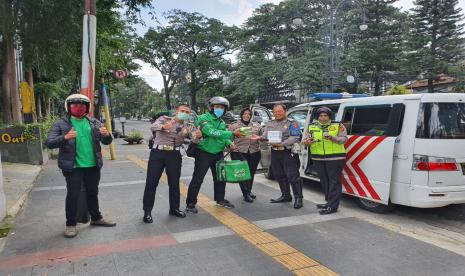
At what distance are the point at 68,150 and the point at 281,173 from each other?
11.2 feet

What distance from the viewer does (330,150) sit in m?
5.93

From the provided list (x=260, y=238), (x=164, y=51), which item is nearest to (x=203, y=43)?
(x=164, y=51)

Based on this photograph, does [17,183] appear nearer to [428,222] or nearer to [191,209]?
[191,209]

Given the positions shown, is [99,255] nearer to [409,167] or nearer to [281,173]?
[281,173]

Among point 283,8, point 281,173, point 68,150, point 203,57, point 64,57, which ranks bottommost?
point 281,173

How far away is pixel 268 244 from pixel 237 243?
37 centimetres

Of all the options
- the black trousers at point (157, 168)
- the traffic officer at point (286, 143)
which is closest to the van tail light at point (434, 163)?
the traffic officer at point (286, 143)

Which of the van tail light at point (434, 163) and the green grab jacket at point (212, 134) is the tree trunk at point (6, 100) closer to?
the green grab jacket at point (212, 134)

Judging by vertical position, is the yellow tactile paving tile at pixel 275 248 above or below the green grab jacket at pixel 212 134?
below

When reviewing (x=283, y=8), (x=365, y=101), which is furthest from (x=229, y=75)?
(x=365, y=101)

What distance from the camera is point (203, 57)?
1754 inches

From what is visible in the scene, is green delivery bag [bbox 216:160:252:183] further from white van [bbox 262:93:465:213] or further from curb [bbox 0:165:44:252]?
curb [bbox 0:165:44:252]

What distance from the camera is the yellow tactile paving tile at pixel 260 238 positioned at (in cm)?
479

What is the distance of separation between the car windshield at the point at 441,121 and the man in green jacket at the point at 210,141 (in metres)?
2.51
